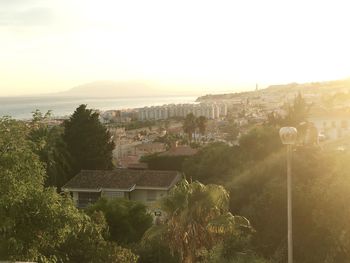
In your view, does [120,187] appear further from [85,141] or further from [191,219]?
[191,219]

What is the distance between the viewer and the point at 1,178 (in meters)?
7.34

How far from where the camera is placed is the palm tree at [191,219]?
977 centimetres

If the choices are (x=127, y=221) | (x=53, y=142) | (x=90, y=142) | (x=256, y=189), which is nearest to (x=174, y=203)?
(x=127, y=221)

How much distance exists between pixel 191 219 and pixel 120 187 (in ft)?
46.6

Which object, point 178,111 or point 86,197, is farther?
point 178,111

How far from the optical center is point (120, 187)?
23.6m

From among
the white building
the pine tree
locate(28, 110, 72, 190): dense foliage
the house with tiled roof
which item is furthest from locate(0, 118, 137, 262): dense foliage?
the white building

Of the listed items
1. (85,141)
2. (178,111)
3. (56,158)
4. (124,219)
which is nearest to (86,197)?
(56,158)

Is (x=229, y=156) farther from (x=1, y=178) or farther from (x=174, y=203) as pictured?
(x=1, y=178)

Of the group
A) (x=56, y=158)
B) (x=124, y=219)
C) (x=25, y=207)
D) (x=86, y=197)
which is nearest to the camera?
(x=25, y=207)

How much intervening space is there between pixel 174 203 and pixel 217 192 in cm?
91

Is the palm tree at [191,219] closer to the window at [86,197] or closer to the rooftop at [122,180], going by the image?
the rooftop at [122,180]

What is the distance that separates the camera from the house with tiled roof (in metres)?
23.6

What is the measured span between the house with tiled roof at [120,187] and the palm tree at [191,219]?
13.2 meters
